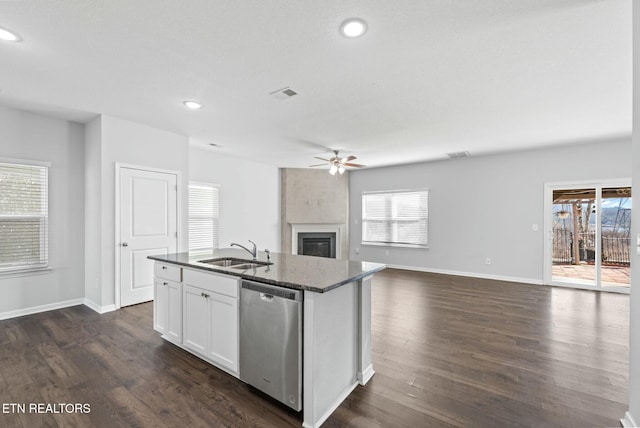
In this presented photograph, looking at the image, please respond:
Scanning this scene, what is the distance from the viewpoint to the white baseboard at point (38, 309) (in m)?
3.66

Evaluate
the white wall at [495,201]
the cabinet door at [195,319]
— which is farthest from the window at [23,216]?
the white wall at [495,201]

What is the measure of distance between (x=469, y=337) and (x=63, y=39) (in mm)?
4587

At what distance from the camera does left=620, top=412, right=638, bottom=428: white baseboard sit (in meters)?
1.67

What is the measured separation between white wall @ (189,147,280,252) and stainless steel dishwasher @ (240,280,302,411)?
4323 millimetres

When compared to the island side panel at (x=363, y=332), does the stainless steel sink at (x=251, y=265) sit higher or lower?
higher

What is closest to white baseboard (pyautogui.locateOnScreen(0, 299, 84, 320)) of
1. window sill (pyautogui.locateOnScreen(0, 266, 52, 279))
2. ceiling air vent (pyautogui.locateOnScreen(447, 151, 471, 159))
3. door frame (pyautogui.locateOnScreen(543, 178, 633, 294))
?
window sill (pyautogui.locateOnScreen(0, 266, 52, 279))

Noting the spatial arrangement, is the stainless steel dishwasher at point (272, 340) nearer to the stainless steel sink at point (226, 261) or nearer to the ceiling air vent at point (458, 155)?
the stainless steel sink at point (226, 261)

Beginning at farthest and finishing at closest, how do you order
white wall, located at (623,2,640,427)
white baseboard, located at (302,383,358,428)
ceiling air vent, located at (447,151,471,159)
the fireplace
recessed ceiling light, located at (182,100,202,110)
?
the fireplace < ceiling air vent, located at (447,151,471,159) < recessed ceiling light, located at (182,100,202,110) < white baseboard, located at (302,383,358,428) < white wall, located at (623,2,640,427)

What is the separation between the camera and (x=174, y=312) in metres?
2.78

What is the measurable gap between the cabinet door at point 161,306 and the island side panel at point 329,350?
1827 mm

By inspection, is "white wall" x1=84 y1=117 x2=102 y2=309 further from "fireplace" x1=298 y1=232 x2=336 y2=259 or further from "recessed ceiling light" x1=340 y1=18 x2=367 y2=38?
"fireplace" x1=298 y1=232 x2=336 y2=259

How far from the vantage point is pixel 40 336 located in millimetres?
3084

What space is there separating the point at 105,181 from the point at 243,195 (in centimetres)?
299

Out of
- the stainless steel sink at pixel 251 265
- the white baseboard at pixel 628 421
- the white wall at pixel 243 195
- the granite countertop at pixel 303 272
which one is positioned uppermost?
the white wall at pixel 243 195
